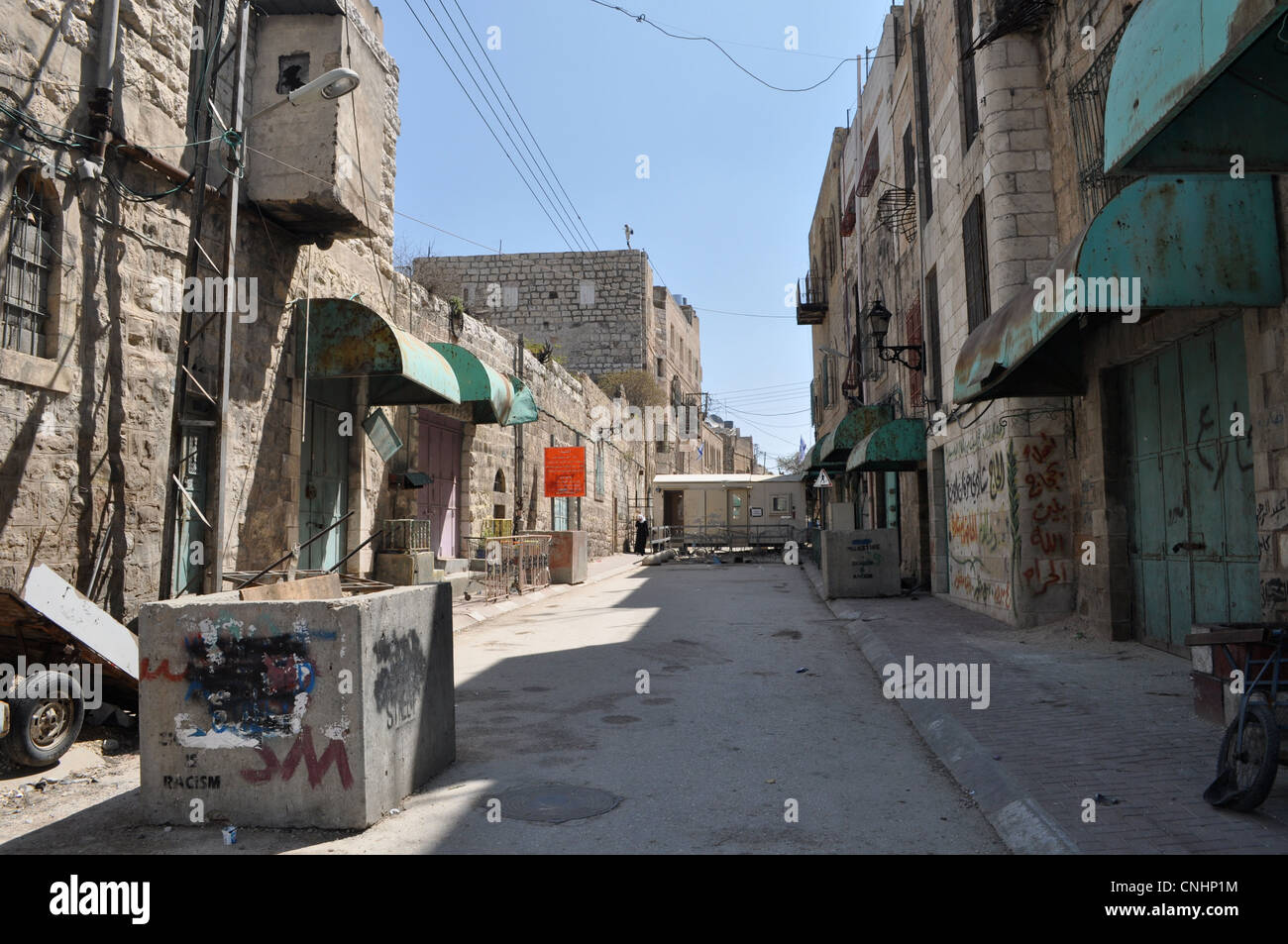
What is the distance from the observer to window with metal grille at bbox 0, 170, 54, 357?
6539 mm

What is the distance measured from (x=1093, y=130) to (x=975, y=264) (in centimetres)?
317

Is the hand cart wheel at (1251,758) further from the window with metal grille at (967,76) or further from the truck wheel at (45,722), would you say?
the window with metal grille at (967,76)


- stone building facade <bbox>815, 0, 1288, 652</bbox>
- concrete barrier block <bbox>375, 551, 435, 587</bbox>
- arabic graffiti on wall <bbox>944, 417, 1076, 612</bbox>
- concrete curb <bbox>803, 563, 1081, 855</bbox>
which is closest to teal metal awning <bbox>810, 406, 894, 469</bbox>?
stone building facade <bbox>815, 0, 1288, 652</bbox>

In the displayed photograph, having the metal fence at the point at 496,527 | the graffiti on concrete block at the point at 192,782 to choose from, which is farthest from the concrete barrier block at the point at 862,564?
the graffiti on concrete block at the point at 192,782

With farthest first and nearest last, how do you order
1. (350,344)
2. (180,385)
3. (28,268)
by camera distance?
1. (350,344)
2. (180,385)
3. (28,268)

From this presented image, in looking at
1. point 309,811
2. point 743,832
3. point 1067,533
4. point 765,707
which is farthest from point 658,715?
point 1067,533

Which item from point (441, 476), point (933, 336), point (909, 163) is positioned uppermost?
point (909, 163)

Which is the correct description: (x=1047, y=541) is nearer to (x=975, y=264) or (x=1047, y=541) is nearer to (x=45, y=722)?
(x=975, y=264)

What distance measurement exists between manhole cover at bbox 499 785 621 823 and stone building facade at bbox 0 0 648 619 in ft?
14.6

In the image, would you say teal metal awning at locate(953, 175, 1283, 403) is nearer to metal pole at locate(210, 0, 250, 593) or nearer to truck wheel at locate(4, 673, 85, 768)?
truck wheel at locate(4, 673, 85, 768)

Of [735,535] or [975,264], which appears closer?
[975,264]

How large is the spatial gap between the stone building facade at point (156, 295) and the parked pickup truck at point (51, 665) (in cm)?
116

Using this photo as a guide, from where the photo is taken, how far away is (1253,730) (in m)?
3.89

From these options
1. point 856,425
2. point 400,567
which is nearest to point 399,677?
point 400,567
